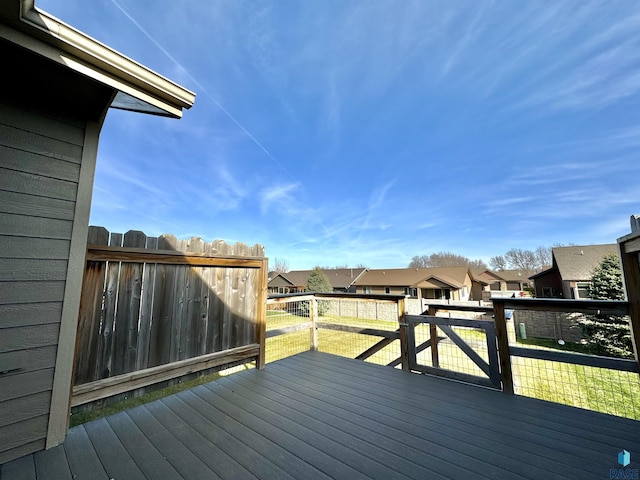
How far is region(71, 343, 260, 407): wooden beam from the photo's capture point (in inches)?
72.1

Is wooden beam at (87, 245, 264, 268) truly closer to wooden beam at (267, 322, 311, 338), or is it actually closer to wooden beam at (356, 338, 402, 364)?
wooden beam at (267, 322, 311, 338)

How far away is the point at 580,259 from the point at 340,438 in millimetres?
18326

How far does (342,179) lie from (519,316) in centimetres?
1275

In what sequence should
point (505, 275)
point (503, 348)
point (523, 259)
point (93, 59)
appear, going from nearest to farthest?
point (93, 59)
point (503, 348)
point (505, 275)
point (523, 259)

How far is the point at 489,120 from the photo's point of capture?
10.2m

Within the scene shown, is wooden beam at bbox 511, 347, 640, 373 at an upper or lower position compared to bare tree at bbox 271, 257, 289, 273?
lower

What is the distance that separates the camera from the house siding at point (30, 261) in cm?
147

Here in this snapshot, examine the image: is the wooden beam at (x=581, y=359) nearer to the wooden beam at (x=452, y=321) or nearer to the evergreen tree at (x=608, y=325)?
the wooden beam at (x=452, y=321)

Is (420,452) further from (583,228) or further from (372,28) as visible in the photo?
(583,228)

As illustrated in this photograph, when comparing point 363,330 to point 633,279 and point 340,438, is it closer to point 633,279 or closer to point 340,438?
point 340,438

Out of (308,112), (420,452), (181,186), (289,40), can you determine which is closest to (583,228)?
(308,112)

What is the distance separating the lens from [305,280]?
26406 millimetres

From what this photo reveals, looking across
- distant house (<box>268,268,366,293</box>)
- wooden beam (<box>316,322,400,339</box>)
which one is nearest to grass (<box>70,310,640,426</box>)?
wooden beam (<box>316,322,400,339</box>)

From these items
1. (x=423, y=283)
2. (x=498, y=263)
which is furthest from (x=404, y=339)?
(x=498, y=263)
